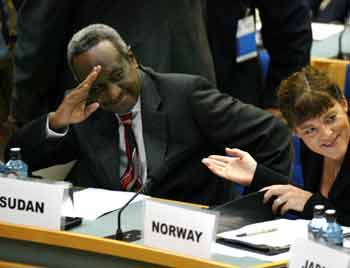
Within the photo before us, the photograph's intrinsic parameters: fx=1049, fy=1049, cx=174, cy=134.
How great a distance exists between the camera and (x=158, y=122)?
4.06 m

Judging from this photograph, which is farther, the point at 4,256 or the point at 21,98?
the point at 21,98

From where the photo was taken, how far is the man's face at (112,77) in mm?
3979

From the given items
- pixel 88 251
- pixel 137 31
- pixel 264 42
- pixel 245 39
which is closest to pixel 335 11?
pixel 264 42

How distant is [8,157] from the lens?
14.2ft

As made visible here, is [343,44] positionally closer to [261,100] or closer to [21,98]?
[261,100]

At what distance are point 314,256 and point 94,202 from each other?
128 centimetres

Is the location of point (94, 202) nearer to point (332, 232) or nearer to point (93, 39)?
point (93, 39)

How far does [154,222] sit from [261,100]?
2261mm

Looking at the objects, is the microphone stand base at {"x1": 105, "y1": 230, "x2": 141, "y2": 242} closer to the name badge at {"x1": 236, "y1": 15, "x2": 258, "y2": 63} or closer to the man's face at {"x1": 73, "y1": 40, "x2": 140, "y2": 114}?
the man's face at {"x1": 73, "y1": 40, "x2": 140, "y2": 114}

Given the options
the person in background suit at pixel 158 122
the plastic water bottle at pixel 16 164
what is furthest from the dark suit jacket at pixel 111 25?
the plastic water bottle at pixel 16 164

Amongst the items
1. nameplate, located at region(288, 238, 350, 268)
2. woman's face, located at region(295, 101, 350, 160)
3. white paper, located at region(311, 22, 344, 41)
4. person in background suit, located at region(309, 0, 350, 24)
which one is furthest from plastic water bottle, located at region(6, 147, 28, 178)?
person in background suit, located at region(309, 0, 350, 24)

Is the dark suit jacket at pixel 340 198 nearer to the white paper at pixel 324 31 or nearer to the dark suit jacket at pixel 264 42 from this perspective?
the dark suit jacket at pixel 264 42

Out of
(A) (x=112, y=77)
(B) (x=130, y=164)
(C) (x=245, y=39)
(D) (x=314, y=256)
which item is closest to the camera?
(D) (x=314, y=256)

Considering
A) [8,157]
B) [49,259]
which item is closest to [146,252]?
[49,259]
